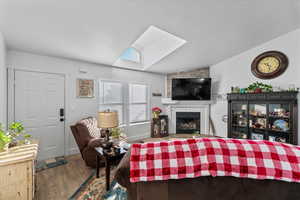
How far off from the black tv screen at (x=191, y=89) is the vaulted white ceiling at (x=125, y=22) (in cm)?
137

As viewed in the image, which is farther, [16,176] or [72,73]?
[72,73]

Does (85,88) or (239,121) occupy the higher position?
(85,88)

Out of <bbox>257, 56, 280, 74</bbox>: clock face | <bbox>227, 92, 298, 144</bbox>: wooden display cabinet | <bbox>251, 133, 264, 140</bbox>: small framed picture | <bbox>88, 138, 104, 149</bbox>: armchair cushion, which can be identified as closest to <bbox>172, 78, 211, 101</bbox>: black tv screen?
<bbox>227, 92, 298, 144</bbox>: wooden display cabinet

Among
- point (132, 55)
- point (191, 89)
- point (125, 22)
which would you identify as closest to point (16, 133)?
point (125, 22)

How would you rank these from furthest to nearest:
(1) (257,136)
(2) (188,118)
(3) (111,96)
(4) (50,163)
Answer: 1. (2) (188,118)
2. (3) (111,96)
3. (1) (257,136)
4. (4) (50,163)

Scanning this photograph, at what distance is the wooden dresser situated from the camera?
130cm

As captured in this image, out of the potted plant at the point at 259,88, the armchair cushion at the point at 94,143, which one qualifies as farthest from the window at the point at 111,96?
the potted plant at the point at 259,88

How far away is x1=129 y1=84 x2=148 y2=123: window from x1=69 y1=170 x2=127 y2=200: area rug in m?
2.32

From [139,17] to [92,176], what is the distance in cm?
262

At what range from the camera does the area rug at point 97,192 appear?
165cm

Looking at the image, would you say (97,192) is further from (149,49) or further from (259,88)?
(259,88)

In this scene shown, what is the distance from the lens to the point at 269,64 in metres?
3.03

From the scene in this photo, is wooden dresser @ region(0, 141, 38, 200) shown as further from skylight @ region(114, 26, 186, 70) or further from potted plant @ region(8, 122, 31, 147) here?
skylight @ region(114, 26, 186, 70)

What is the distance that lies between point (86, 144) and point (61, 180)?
61cm
